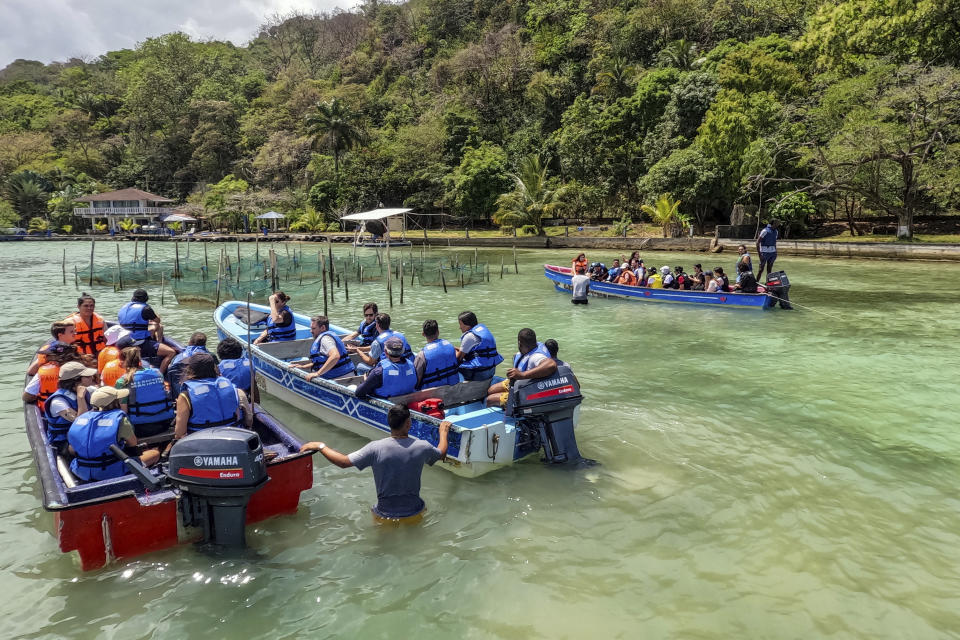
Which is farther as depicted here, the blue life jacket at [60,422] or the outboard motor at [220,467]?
the blue life jacket at [60,422]

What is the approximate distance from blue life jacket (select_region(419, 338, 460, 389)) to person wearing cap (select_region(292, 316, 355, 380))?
67.8 inches

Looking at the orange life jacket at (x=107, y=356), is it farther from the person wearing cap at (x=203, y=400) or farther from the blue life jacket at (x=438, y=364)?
the blue life jacket at (x=438, y=364)

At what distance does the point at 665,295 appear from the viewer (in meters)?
19.9

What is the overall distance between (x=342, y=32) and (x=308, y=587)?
107 m

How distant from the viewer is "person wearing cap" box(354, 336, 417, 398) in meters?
7.75

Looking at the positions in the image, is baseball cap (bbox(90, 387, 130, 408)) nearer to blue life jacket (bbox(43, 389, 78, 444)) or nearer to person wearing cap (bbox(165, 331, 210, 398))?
blue life jacket (bbox(43, 389, 78, 444))

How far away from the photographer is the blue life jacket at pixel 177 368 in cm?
754

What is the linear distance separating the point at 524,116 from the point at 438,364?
5860 cm

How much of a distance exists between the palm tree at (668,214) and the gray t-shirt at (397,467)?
37.1 meters

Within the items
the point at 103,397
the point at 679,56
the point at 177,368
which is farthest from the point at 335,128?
the point at 103,397

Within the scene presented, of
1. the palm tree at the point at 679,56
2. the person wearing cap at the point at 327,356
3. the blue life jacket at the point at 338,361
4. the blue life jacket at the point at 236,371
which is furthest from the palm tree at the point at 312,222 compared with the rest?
the blue life jacket at the point at 236,371

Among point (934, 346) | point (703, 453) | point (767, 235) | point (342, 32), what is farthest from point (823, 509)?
point (342, 32)

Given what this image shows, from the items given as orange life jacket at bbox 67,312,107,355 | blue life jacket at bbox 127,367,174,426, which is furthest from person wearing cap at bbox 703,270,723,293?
blue life jacket at bbox 127,367,174,426

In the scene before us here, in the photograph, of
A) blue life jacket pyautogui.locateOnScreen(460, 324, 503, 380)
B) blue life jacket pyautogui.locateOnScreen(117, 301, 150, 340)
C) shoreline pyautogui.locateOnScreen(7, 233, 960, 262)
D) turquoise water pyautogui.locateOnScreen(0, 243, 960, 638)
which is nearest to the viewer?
turquoise water pyautogui.locateOnScreen(0, 243, 960, 638)
